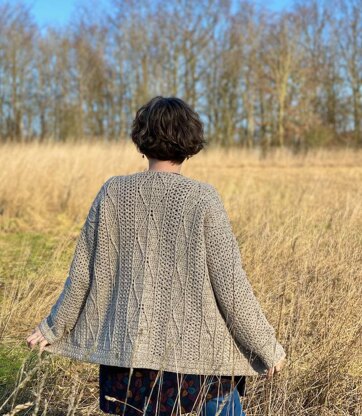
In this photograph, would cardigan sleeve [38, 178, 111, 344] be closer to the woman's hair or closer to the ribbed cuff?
the ribbed cuff

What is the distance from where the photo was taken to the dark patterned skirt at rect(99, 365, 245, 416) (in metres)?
1.64

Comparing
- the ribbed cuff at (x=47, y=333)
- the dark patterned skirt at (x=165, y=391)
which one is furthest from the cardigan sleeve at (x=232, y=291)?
the ribbed cuff at (x=47, y=333)

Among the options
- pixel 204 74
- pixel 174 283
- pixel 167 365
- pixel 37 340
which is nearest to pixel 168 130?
pixel 174 283

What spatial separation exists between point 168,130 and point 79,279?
0.54 meters

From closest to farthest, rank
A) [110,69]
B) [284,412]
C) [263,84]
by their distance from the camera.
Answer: [284,412], [263,84], [110,69]

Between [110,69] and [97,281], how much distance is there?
26.8 m

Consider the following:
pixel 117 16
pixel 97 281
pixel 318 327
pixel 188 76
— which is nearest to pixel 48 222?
pixel 318 327

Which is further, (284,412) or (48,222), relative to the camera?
(48,222)

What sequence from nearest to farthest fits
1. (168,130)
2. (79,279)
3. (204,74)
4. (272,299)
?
(168,130) < (79,279) < (272,299) < (204,74)

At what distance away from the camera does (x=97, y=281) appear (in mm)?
1702

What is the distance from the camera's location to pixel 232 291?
1605 millimetres

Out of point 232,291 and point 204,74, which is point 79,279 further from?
point 204,74

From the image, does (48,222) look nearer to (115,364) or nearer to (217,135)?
(115,364)

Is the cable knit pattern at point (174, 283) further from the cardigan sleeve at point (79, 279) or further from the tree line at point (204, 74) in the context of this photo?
the tree line at point (204, 74)
